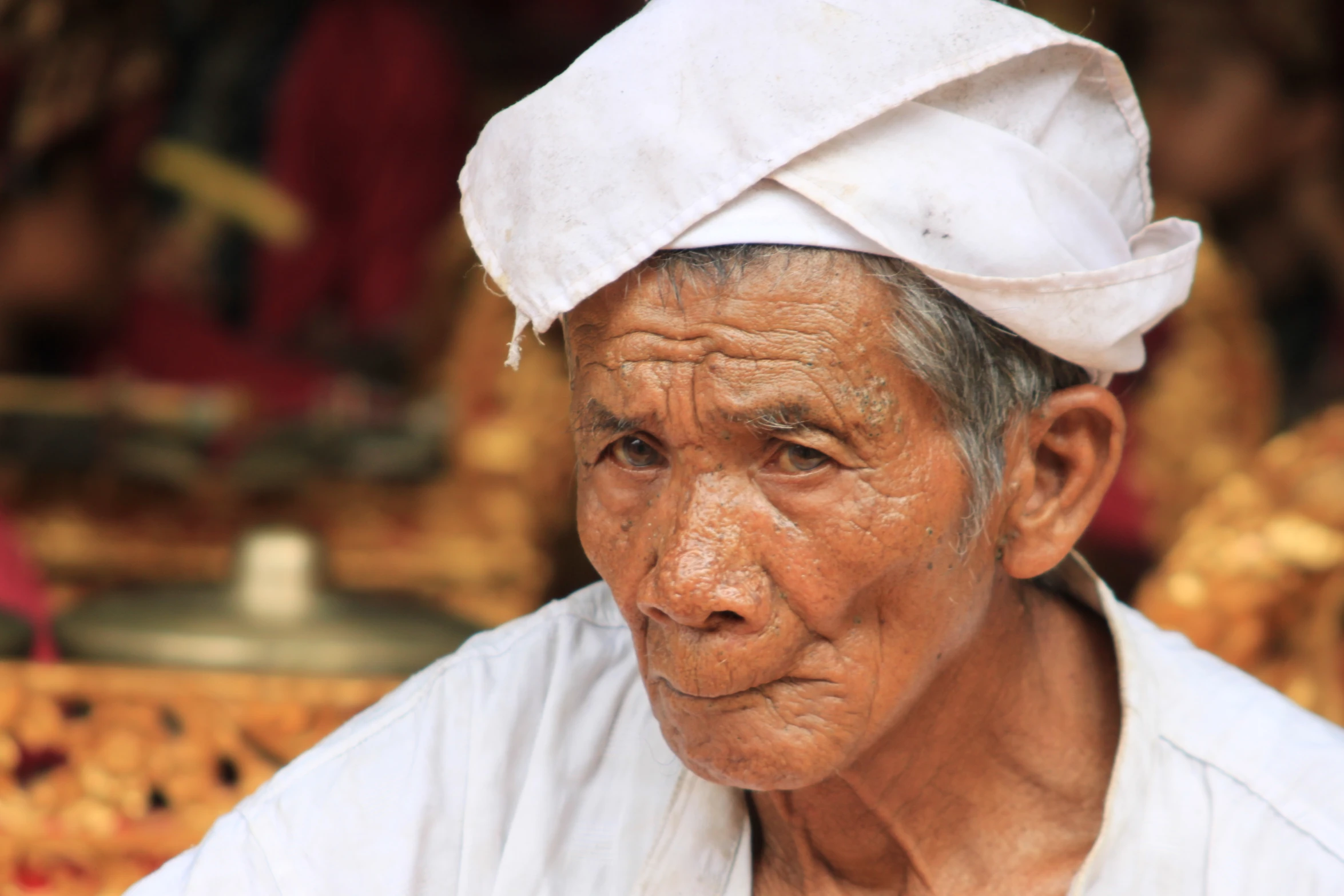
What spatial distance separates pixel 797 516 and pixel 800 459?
0.18 feet

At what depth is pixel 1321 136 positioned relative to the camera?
4781 millimetres

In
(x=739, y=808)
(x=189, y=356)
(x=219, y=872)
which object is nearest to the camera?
(x=219, y=872)

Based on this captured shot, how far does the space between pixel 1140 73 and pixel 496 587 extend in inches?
113

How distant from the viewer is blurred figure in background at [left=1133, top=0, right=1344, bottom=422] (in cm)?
470

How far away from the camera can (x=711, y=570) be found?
1472mm

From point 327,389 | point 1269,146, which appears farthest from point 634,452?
point 1269,146

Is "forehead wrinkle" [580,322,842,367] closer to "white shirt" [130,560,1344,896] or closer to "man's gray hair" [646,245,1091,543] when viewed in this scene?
"man's gray hair" [646,245,1091,543]

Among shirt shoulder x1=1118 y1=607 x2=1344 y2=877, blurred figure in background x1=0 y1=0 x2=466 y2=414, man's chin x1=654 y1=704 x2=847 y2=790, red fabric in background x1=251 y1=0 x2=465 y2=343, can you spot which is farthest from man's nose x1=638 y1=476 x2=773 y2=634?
red fabric in background x1=251 y1=0 x2=465 y2=343

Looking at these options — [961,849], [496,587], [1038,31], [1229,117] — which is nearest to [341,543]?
[496,587]

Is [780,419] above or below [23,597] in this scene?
above

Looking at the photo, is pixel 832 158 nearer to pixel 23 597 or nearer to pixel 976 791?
pixel 976 791

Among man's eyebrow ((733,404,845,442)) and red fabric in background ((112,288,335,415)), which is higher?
man's eyebrow ((733,404,845,442))

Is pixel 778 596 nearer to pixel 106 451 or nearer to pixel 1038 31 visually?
pixel 1038 31

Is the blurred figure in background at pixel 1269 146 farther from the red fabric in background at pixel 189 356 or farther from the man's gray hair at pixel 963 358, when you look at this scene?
the man's gray hair at pixel 963 358
